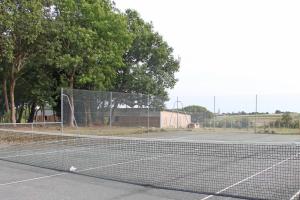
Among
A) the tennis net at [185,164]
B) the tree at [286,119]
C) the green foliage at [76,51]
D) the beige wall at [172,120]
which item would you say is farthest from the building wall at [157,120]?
the tennis net at [185,164]

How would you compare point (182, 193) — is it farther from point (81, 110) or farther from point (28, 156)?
point (81, 110)

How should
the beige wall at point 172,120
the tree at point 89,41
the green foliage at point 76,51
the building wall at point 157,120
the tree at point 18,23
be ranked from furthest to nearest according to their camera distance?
the beige wall at point 172,120, the building wall at point 157,120, the tree at point 89,41, the green foliage at point 76,51, the tree at point 18,23

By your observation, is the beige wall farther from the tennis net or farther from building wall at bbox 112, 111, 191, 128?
the tennis net

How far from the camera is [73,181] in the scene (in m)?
11.2

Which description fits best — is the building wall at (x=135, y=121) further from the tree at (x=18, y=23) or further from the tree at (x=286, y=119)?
the tree at (x=286, y=119)

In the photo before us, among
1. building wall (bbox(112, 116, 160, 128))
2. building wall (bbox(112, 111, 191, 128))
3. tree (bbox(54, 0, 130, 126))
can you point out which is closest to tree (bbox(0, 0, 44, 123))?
tree (bbox(54, 0, 130, 126))

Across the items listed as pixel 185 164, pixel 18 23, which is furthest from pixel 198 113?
pixel 185 164

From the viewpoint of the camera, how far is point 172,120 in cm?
4075

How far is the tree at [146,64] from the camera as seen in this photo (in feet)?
149

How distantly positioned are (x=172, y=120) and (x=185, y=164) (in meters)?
27.2

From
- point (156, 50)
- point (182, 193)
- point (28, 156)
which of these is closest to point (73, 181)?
point (182, 193)

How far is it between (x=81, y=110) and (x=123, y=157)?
Answer: 15.5 m

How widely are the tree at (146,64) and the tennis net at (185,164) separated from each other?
26.8 metres

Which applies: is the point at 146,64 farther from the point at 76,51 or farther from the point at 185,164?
the point at 185,164
